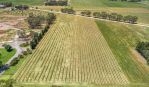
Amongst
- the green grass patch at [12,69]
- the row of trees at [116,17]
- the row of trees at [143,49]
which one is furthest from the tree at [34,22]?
the row of trees at [143,49]

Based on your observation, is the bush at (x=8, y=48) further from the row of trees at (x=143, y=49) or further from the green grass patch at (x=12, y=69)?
the row of trees at (x=143, y=49)

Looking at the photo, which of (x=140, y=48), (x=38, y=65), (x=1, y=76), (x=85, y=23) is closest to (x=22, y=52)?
(x=38, y=65)

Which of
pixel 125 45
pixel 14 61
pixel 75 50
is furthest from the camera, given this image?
pixel 125 45

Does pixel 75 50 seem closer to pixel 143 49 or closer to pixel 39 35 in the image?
pixel 39 35

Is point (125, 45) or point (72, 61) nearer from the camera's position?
point (72, 61)

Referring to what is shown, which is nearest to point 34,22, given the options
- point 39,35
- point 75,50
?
point 39,35

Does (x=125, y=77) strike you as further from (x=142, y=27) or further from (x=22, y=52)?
(x=142, y=27)

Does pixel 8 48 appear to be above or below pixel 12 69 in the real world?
above
